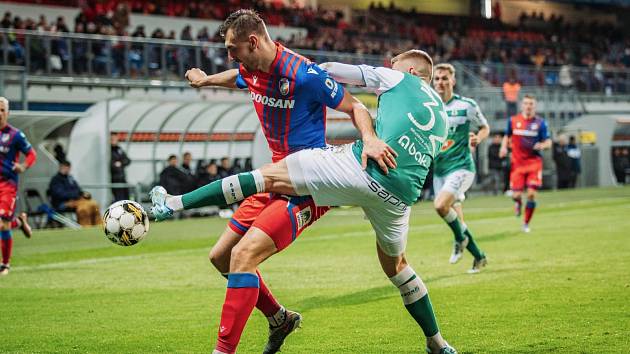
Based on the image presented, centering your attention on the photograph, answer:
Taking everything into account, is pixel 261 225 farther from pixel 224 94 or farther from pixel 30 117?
pixel 224 94

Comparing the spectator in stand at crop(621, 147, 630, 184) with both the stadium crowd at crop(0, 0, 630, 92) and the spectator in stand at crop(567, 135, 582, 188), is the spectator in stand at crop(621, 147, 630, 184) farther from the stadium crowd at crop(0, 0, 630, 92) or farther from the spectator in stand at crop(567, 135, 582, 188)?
the stadium crowd at crop(0, 0, 630, 92)

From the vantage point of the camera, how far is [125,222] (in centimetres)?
634

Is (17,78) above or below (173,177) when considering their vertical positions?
above

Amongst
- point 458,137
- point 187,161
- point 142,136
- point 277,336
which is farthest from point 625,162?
point 277,336

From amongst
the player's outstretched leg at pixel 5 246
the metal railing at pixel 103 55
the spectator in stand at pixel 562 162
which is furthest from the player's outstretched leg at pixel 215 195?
the spectator in stand at pixel 562 162

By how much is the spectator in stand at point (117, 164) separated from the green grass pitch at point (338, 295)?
17.5 ft

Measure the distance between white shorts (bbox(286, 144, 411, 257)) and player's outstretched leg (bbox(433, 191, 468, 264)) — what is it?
21.1 ft

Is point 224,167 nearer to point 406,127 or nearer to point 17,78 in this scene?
point 17,78

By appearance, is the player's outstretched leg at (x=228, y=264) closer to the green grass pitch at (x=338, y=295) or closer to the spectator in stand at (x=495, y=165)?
the green grass pitch at (x=338, y=295)

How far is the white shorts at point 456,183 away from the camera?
13.2m

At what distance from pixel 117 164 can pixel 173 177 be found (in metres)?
1.44

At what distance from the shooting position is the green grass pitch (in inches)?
300

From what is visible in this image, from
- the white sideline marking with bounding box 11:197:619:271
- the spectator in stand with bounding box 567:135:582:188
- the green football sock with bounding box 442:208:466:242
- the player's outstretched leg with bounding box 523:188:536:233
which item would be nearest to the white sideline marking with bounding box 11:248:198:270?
the white sideline marking with bounding box 11:197:619:271

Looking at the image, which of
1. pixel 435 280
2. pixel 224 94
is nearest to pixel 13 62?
pixel 224 94
